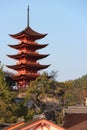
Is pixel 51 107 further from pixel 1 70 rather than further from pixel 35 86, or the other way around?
pixel 1 70

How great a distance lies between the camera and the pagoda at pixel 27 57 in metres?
73.9

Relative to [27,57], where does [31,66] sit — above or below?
below

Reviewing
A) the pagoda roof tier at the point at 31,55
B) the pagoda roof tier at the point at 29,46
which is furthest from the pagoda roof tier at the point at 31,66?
the pagoda roof tier at the point at 29,46

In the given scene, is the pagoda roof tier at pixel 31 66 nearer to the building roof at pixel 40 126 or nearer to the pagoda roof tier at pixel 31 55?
the pagoda roof tier at pixel 31 55

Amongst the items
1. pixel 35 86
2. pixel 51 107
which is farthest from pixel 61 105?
pixel 35 86

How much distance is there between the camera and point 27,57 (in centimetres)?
7881

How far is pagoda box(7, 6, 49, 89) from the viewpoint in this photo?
242ft

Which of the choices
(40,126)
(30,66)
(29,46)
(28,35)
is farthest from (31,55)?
(40,126)

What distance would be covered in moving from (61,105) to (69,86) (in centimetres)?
618

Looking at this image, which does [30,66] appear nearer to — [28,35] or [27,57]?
[27,57]

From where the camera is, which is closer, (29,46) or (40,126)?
(40,126)

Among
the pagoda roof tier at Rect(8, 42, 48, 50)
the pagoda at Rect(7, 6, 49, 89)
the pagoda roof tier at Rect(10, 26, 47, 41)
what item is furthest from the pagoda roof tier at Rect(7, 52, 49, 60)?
the pagoda roof tier at Rect(10, 26, 47, 41)

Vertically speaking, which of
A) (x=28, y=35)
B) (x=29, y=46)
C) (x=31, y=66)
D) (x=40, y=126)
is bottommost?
(x=40, y=126)

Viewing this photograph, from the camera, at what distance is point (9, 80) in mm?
70000
